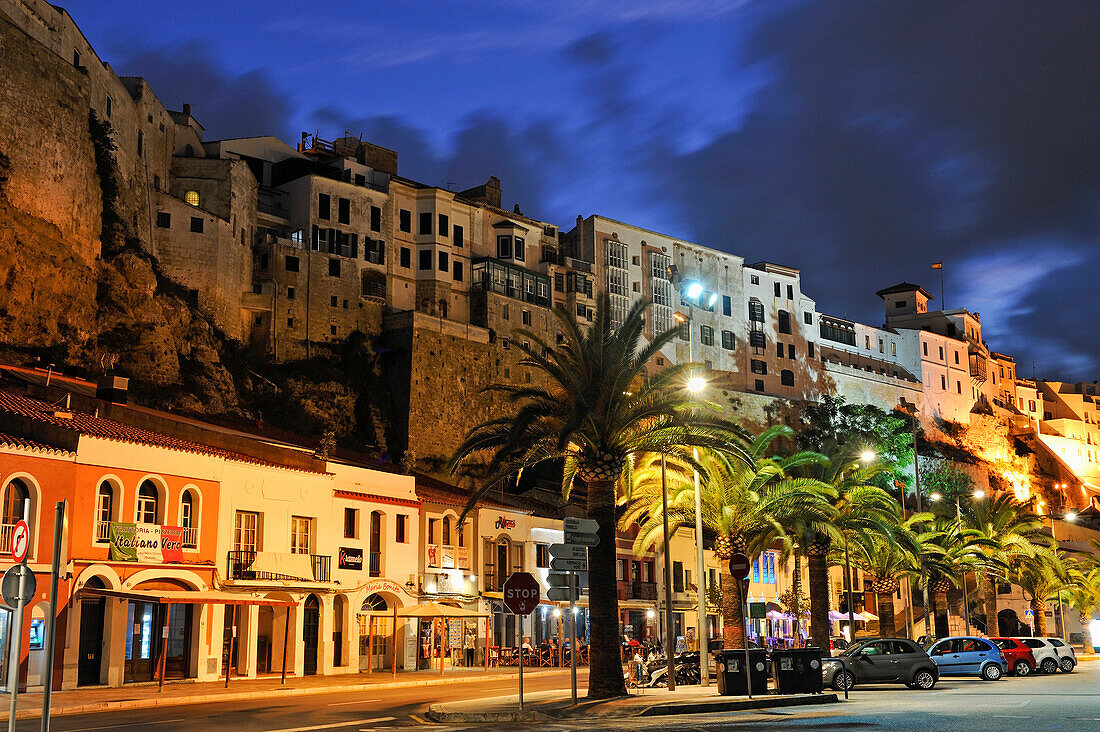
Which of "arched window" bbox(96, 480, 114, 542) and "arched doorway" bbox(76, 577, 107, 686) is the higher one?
"arched window" bbox(96, 480, 114, 542)

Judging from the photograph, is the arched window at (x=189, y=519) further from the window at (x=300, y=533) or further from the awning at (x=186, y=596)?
the window at (x=300, y=533)

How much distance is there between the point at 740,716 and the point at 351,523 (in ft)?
77.4

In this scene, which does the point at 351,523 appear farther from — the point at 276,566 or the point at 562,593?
the point at 562,593

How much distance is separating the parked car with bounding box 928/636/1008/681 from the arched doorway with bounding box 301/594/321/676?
20995 mm

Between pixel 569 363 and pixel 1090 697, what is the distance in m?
14.0

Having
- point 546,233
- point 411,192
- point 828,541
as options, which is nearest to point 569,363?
point 828,541

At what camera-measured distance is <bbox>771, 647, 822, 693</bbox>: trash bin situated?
88.8ft

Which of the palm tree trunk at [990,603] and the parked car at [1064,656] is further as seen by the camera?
the palm tree trunk at [990,603]

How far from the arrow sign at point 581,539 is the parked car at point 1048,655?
71.9 feet

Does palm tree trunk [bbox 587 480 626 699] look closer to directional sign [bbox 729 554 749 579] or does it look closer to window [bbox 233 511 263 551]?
directional sign [bbox 729 554 749 579]

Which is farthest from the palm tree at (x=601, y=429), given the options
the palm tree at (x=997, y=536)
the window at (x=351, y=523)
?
the palm tree at (x=997, y=536)

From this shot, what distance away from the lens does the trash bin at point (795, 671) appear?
2708 cm

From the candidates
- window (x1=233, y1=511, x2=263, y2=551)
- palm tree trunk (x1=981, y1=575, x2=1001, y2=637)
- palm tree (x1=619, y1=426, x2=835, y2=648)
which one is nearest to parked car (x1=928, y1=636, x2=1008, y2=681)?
palm tree (x1=619, y1=426, x2=835, y2=648)

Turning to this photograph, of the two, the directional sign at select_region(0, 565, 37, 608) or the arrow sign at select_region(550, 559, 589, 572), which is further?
the arrow sign at select_region(550, 559, 589, 572)
